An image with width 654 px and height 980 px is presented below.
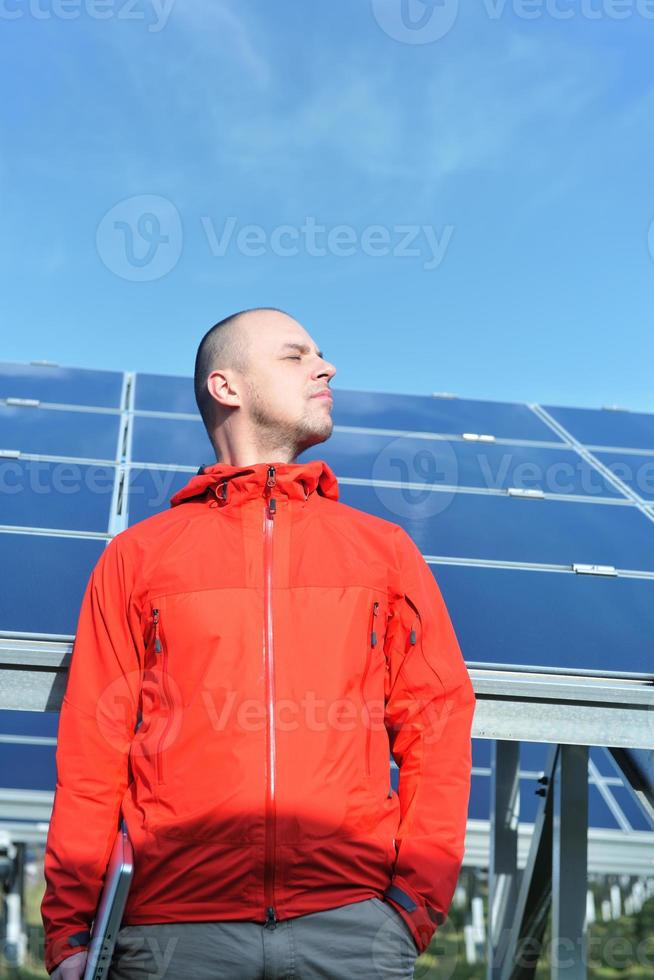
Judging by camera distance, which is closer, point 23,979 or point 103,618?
point 103,618

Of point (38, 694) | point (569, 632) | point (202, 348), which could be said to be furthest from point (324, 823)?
point (569, 632)

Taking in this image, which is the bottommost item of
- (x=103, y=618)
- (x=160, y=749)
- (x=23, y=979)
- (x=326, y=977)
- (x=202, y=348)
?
(x=23, y=979)

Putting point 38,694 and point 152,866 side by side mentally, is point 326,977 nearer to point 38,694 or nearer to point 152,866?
point 152,866

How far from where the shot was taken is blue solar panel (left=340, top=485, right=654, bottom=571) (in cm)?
425

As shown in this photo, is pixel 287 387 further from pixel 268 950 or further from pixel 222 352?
pixel 268 950

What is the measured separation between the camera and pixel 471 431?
6.18 m

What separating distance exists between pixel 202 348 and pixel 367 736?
4.30ft

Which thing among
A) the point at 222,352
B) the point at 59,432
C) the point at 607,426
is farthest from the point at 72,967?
the point at 607,426

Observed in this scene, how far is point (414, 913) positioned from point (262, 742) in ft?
1.61

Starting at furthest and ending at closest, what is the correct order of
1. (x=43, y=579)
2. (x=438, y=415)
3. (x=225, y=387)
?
(x=438, y=415) → (x=43, y=579) → (x=225, y=387)

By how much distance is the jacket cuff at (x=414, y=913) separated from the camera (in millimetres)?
2047

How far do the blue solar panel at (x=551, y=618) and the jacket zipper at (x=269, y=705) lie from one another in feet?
3.35

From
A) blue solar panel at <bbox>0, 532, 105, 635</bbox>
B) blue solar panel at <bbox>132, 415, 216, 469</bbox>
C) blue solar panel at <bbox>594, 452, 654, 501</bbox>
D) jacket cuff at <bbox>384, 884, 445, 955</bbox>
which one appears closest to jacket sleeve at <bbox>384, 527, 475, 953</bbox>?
jacket cuff at <bbox>384, 884, 445, 955</bbox>

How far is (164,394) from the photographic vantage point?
6.43 meters
